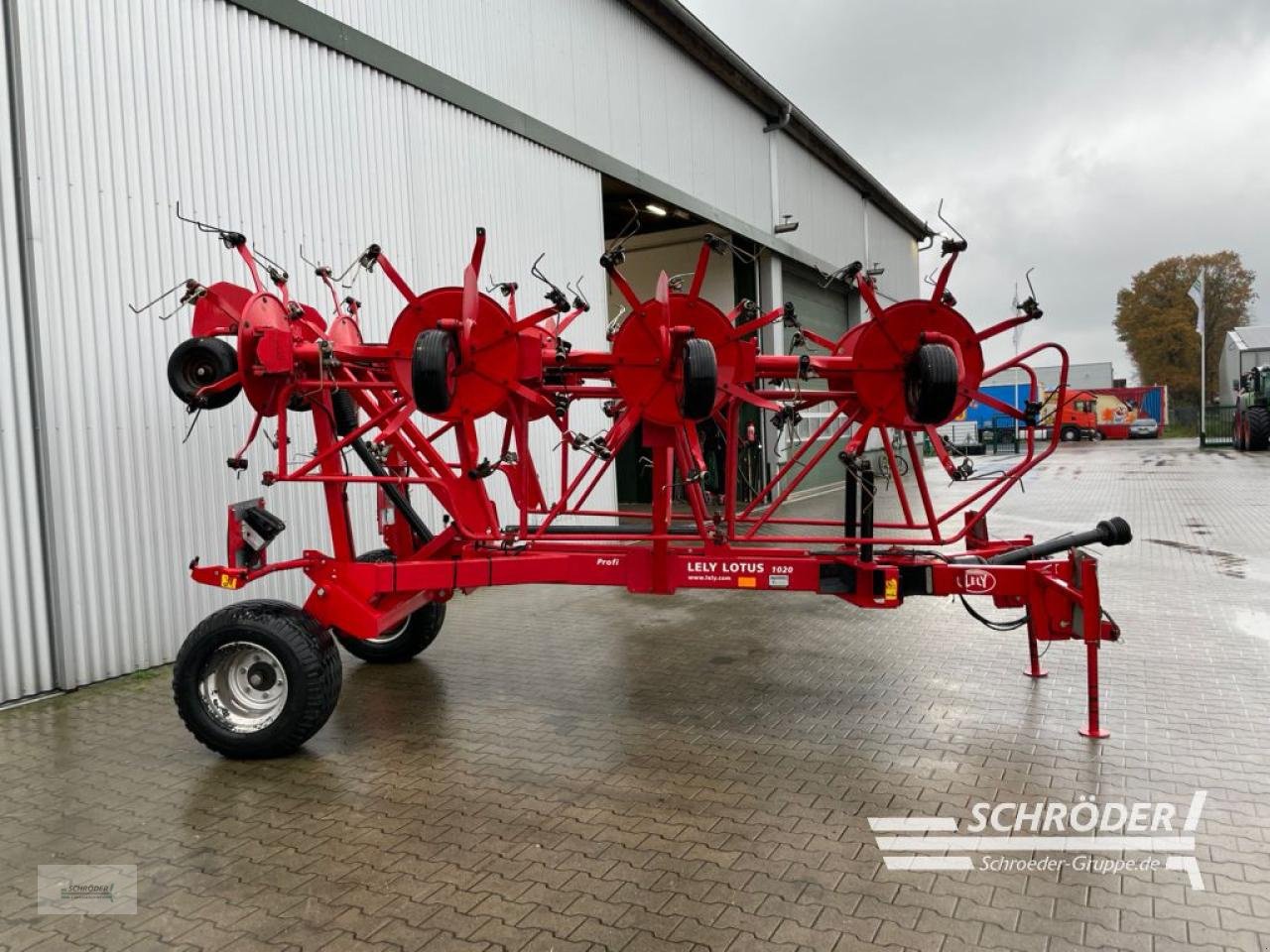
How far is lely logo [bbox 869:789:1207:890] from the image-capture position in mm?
3484

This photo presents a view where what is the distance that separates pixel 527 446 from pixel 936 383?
247 cm

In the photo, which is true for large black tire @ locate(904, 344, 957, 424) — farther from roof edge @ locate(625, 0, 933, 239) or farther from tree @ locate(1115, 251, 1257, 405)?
tree @ locate(1115, 251, 1257, 405)

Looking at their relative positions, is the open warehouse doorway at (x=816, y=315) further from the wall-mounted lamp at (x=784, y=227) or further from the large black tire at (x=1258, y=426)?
the large black tire at (x=1258, y=426)

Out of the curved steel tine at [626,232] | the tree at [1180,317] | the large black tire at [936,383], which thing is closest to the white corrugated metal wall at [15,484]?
the curved steel tine at [626,232]

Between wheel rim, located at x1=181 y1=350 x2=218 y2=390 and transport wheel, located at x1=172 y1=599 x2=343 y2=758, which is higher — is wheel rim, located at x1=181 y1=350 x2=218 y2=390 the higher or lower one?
the higher one

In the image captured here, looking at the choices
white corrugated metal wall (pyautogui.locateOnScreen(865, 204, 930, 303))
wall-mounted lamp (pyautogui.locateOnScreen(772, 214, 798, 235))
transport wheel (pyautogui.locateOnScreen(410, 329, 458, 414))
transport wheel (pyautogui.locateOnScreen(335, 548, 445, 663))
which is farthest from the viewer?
white corrugated metal wall (pyautogui.locateOnScreen(865, 204, 930, 303))

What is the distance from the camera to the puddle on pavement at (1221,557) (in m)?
9.40

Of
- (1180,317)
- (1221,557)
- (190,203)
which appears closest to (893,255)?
(1221,557)

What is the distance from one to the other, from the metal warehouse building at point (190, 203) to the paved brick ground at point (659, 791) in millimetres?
1092

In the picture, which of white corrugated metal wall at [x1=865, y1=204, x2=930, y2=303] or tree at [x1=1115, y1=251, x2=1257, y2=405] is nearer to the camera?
white corrugated metal wall at [x1=865, y1=204, x2=930, y2=303]

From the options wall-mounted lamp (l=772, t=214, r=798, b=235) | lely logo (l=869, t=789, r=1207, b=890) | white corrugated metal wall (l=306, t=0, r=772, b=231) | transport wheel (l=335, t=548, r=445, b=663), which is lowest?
lely logo (l=869, t=789, r=1207, b=890)

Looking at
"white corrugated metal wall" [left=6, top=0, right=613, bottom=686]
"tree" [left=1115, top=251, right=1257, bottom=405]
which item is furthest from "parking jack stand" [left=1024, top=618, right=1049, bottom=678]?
"tree" [left=1115, top=251, right=1257, bottom=405]

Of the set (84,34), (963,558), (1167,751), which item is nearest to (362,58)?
(84,34)

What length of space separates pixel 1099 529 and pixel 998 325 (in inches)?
53.7
